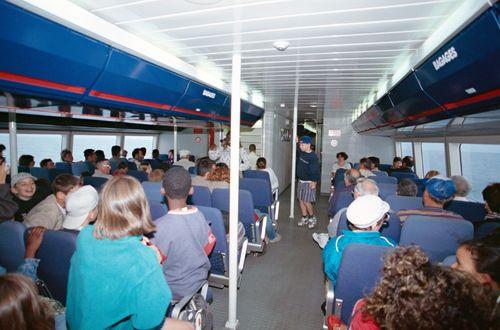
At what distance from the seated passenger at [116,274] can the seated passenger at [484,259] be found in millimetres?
1649

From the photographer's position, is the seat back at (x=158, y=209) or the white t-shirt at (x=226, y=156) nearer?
the seat back at (x=158, y=209)

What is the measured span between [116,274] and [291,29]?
253 cm

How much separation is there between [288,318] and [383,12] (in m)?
3.09

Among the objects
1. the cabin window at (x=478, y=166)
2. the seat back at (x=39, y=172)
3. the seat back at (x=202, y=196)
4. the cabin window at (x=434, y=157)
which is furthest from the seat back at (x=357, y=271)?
the seat back at (x=39, y=172)

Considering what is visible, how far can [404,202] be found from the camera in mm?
3699

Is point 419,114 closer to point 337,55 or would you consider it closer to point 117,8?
point 337,55

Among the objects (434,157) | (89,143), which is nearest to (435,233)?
(434,157)

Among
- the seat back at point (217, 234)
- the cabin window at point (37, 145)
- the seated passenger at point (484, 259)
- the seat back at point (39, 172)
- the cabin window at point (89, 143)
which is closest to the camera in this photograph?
the seated passenger at point (484, 259)

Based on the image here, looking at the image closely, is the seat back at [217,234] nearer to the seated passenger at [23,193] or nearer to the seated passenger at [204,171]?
the seated passenger at [204,171]

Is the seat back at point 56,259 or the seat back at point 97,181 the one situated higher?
the seat back at point 97,181

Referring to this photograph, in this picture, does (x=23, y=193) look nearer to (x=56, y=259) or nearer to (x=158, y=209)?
(x=158, y=209)

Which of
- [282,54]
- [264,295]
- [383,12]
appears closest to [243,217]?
[264,295]

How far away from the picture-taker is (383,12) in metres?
2.24

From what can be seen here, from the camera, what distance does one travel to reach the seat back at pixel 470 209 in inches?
139
